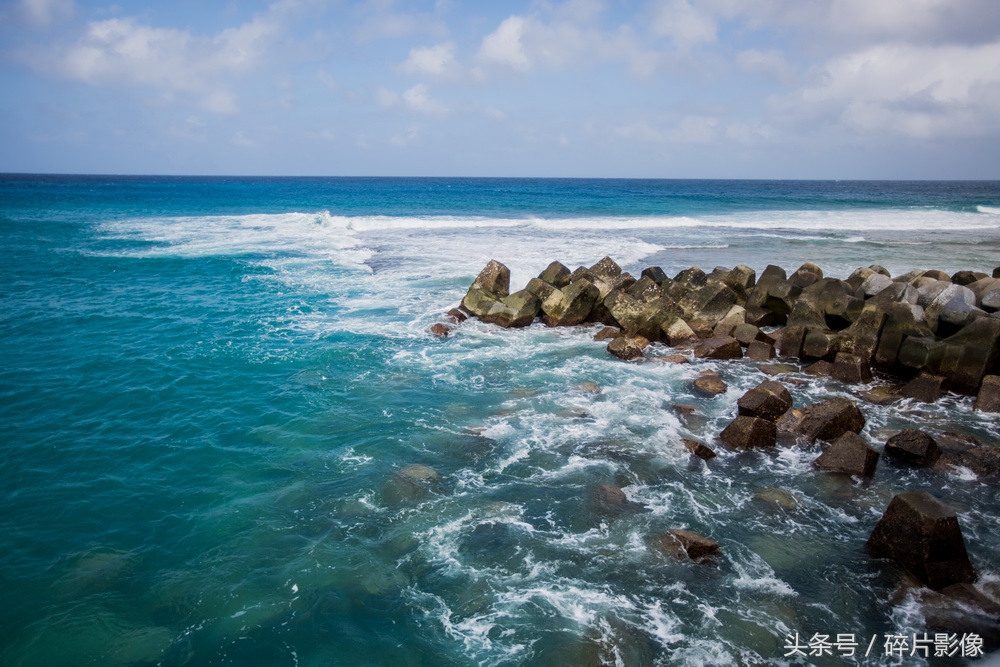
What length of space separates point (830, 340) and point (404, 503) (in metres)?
9.61

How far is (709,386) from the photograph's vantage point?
1127 cm

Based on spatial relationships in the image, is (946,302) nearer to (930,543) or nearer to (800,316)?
(800,316)

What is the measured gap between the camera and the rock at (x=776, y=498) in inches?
297

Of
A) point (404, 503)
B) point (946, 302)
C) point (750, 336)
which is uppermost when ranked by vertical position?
point (946, 302)

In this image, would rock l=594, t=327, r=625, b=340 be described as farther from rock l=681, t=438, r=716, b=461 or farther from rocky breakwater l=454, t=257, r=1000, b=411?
rock l=681, t=438, r=716, b=461

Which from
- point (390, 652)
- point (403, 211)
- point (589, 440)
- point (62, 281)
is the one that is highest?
point (403, 211)

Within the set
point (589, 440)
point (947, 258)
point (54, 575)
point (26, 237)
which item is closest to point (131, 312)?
point (54, 575)

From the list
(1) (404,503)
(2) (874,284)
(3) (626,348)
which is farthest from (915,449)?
(2) (874,284)

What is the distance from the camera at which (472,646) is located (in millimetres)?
5473

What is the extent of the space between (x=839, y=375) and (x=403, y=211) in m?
45.6

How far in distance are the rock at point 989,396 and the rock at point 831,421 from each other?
8.83ft

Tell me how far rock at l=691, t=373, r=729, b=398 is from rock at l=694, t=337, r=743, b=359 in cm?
162

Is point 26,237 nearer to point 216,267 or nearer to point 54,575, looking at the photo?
point 216,267

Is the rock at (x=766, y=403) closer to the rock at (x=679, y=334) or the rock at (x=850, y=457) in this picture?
the rock at (x=850, y=457)
